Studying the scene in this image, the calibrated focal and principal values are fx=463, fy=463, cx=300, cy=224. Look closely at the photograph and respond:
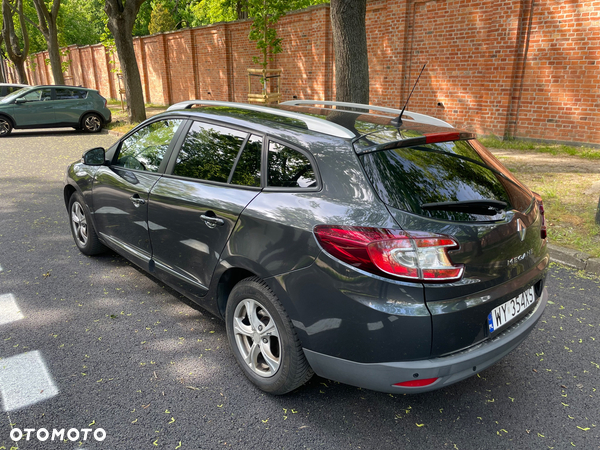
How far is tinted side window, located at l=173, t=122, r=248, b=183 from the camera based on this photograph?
10.3 ft

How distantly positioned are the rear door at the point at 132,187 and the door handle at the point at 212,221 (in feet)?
2.62

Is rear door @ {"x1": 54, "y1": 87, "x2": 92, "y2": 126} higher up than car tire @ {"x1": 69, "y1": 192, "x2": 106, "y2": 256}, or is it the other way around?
rear door @ {"x1": 54, "y1": 87, "x2": 92, "y2": 126}

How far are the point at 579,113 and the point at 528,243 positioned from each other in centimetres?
942

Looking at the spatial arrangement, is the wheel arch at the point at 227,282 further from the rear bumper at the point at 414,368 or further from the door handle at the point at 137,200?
the door handle at the point at 137,200

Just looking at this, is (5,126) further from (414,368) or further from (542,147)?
(414,368)

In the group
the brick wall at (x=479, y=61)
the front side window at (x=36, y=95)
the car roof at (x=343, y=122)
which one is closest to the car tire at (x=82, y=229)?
the car roof at (x=343, y=122)

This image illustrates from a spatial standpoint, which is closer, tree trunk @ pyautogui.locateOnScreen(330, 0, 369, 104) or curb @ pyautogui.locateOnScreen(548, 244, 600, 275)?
curb @ pyautogui.locateOnScreen(548, 244, 600, 275)

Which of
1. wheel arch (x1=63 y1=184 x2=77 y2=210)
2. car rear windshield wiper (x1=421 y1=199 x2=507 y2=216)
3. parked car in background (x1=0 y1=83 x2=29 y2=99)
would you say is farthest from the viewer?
parked car in background (x1=0 y1=83 x2=29 y2=99)

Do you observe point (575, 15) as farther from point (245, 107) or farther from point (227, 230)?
point (227, 230)

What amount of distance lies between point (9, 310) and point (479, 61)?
451 inches

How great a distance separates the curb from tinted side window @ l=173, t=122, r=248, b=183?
382 cm

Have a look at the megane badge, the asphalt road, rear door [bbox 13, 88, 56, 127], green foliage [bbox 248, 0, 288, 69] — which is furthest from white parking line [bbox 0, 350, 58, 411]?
rear door [bbox 13, 88, 56, 127]

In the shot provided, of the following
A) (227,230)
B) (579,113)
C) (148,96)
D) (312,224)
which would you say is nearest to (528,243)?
(312,224)

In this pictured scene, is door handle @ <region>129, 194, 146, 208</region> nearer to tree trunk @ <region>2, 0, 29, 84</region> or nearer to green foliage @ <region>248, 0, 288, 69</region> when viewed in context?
green foliage @ <region>248, 0, 288, 69</region>
